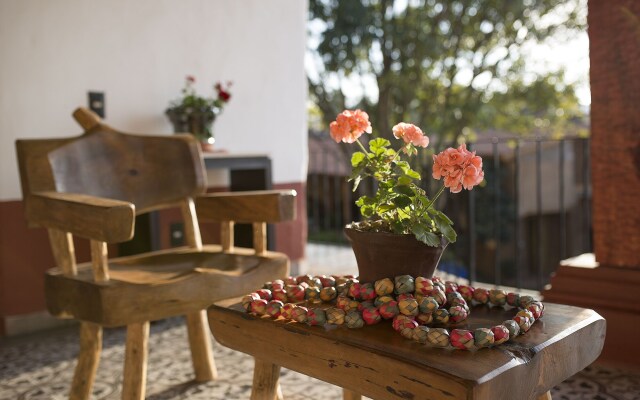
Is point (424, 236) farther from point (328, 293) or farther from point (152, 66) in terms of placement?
point (152, 66)

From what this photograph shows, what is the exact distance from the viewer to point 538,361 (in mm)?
1174

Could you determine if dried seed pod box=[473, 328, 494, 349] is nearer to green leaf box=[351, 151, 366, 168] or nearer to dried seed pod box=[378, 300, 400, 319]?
dried seed pod box=[378, 300, 400, 319]

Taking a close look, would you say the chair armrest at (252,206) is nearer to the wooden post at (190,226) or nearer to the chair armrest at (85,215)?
the wooden post at (190,226)

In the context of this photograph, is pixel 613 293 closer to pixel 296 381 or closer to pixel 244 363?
pixel 296 381

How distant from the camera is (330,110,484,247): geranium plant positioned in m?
1.30

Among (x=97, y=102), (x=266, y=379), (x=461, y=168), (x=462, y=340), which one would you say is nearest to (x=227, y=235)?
(x=266, y=379)

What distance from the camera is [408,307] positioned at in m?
1.29

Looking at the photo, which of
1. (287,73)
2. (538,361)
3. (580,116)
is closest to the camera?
(538,361)

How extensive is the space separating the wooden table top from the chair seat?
382mm

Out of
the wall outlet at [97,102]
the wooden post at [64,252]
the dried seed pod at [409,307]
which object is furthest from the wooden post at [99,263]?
the wall outlet at [97,102]

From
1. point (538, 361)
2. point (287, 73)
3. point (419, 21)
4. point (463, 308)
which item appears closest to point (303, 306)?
point (463, 308)

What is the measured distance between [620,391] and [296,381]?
1.05 meters

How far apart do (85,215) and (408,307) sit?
917mm

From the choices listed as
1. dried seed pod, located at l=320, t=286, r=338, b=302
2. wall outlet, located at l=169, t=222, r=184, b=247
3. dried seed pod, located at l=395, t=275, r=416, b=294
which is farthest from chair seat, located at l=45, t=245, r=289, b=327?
wall outlet, located at l=169, t=222, r=184, b=247
